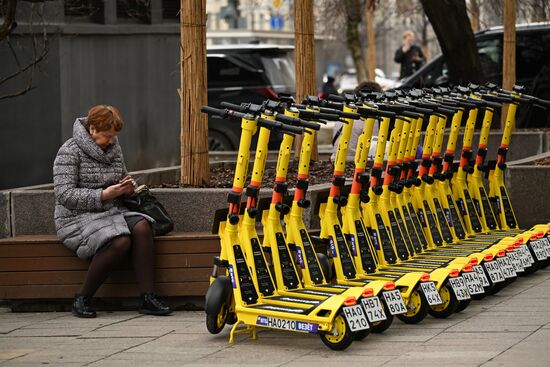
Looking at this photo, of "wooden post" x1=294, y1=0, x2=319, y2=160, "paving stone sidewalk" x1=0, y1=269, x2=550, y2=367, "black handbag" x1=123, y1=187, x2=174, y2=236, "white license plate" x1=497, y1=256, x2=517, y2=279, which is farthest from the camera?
"wooden post" x1=294, y1=0, x2=319, y2=160

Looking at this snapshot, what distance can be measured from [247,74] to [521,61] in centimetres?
432

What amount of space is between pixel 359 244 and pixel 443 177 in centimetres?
202

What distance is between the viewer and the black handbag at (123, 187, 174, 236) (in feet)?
31.3

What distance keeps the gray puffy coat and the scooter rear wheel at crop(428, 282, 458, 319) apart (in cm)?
213

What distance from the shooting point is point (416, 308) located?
8.56 meters

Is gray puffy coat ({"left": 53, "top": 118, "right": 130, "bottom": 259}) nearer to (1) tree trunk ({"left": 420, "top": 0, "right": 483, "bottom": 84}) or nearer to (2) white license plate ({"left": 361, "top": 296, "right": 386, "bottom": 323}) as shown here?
(2) white license plate ({"left": 361, "top": 296, "right": 386, "bottom": 323})

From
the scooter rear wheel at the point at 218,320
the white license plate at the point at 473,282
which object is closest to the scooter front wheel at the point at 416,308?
the white license plate at the point at 473,282

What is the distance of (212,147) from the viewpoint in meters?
20.7

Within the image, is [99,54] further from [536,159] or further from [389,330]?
[389,330]

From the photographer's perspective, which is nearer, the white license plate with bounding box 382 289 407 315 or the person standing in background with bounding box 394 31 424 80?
the white license plate with bounding box 382 289 407 315

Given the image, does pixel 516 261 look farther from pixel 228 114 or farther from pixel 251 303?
pixel 228 114

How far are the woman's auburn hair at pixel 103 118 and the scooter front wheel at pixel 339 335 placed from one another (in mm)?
2520

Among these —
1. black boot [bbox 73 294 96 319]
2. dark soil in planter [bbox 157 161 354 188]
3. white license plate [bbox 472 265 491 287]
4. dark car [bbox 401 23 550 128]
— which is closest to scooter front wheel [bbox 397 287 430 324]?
white license plate [bbox 472 265 491 287]

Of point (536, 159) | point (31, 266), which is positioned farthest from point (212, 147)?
point (31, 266)
